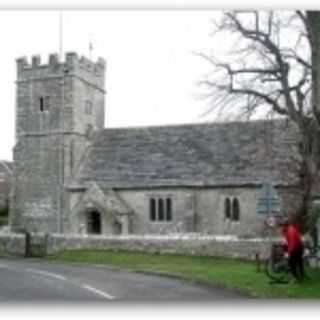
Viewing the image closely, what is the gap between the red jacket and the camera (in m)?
7.64

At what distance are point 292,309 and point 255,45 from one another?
273cm

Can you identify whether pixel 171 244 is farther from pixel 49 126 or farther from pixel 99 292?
pixel 49 126

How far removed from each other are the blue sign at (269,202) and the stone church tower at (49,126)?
6.56ft

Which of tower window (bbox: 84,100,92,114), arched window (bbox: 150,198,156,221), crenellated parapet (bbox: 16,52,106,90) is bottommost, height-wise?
arched window (bbox: 150,198,156,221)

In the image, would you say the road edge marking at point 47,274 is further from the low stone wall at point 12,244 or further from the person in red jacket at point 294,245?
the person in red jacket at point 294,245

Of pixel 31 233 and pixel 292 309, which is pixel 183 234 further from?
pixel 292 309

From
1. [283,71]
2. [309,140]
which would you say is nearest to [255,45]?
[283,71]

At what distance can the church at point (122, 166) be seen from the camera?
8.67 metres

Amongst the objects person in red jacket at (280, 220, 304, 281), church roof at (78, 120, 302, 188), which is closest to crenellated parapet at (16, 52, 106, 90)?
church roof at (78, 120, 302, 188)

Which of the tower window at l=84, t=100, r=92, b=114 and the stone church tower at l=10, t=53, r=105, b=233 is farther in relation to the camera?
the tower window at l=84, t=100, r=92, b=114

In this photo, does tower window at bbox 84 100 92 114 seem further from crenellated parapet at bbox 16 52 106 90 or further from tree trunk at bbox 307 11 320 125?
tree trunk at bbox 307 11 320 125

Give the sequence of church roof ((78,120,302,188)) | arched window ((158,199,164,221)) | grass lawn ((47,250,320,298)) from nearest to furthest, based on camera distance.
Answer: grass lawn ((47,250,320,298))
church roof ((78,120,302,188))
arched window ((158,199,164,221))

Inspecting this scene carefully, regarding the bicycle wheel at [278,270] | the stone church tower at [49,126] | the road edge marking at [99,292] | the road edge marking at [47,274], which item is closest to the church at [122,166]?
the stone church tower at [49,126]

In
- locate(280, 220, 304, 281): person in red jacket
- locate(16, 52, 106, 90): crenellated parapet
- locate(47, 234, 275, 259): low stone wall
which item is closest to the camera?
locate(280, 220, 304, 281): person in red jacket
